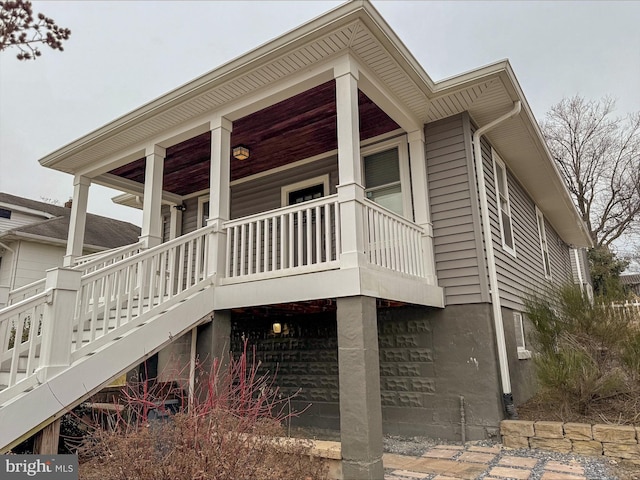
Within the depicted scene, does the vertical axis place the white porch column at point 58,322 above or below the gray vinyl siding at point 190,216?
below

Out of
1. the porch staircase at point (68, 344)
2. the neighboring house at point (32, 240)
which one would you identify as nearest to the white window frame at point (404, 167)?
the porch staircase at point (68, 344)

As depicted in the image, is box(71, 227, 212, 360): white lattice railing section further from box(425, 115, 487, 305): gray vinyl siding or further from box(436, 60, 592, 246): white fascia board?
box(436, 60, 592, 246): white fascia board

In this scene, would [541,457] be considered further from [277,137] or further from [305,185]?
[277,137]

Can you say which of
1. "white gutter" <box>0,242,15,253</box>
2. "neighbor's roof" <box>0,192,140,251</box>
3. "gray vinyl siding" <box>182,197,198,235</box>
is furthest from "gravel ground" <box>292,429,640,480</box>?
"white gutter" <box>0,242,15,253</box>

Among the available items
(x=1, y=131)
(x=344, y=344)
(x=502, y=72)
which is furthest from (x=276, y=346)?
(x=1, y=131)

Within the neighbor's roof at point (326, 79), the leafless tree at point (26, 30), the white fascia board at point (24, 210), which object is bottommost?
the neighbor's roof at point (326, 79)

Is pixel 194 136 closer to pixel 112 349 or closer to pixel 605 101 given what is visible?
pixel 112 349

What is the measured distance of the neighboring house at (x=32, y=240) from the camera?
1247cm

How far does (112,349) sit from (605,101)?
2407 cm

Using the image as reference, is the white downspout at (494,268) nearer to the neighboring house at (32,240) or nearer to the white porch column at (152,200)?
the white porch column at (152,200)

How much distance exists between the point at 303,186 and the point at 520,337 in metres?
4.42

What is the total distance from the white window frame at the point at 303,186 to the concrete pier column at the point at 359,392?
3.38m

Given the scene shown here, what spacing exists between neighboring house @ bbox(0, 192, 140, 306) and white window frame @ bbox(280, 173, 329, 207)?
8057 millimetres

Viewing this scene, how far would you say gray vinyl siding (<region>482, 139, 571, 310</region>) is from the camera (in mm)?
6359
